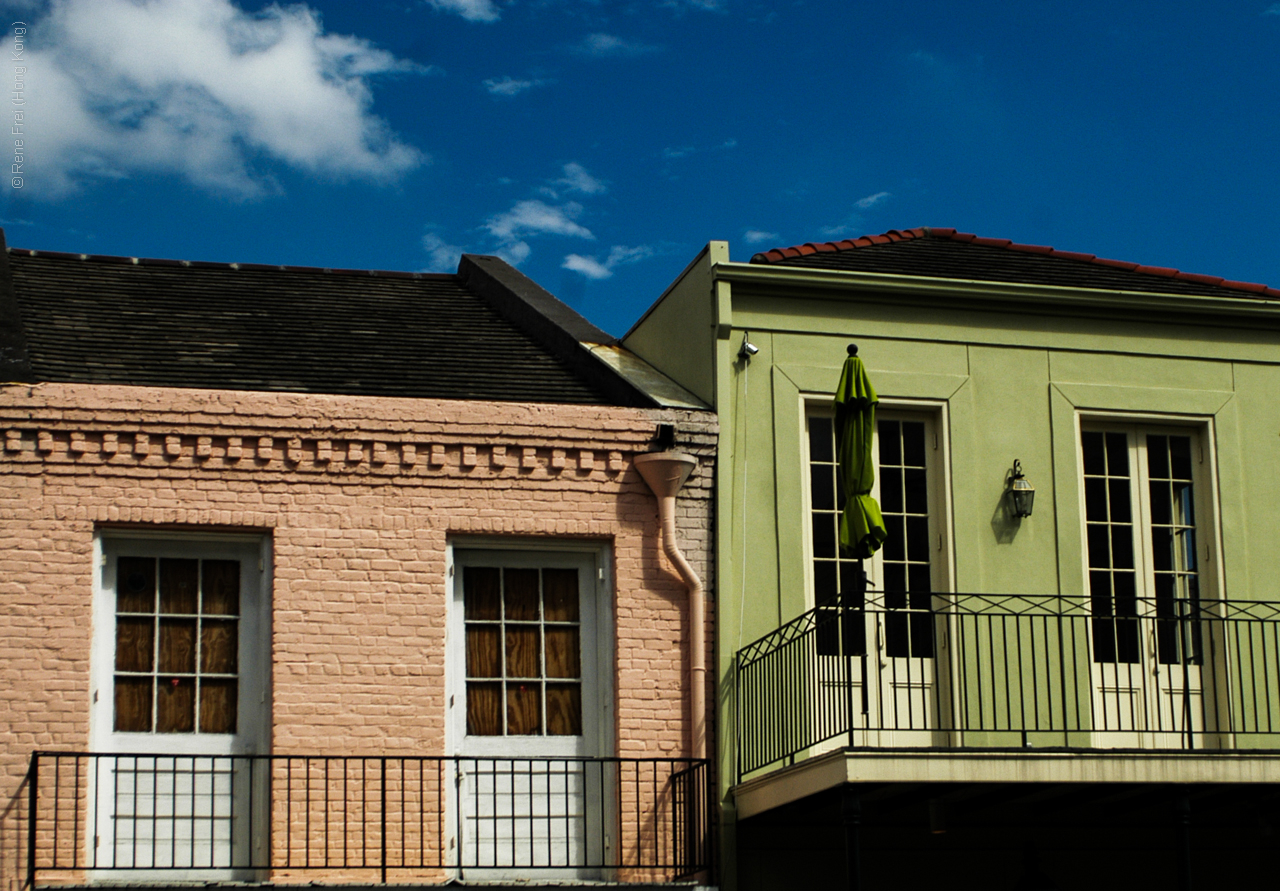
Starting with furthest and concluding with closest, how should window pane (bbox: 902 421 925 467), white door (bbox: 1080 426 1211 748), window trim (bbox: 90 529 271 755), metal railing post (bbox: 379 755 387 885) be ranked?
window pane (bbox: 902 421 925 467) → white door (bbox: 1080 426 1211 748) → window trim (bbox: 90 529 271 755) → metal railing post (bbox: 379 755 387 885)

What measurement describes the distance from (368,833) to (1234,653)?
6701mm

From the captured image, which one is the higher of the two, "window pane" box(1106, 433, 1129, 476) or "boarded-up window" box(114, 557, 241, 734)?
"window pane" box(1106, 433, 1129, 476)

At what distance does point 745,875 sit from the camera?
39.0ft

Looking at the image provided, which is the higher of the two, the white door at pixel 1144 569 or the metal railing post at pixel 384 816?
the white door at pixel 1144 569

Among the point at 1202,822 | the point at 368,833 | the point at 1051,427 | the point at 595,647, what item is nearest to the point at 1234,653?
the point at 1202,822

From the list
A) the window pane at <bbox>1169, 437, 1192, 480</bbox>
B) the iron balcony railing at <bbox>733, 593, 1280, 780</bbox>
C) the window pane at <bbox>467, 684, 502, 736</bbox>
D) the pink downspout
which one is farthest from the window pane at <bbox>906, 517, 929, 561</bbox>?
the window pane at <bbox>467, 684, 502, 736</bbox>

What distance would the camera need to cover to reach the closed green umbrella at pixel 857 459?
10.9 m

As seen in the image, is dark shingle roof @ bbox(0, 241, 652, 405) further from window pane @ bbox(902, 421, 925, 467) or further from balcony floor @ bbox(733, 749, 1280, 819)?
balcony floor @ bbox(733, 749, 1280, 819)

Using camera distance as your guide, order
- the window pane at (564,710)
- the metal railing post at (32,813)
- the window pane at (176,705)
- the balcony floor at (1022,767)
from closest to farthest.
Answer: the balcony floor at (1022,767) → the metal railing post at (32,813) → the window pane at (176,705) → the window pane at (564,710)

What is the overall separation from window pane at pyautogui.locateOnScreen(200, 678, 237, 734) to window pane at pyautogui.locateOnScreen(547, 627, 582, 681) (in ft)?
7.43

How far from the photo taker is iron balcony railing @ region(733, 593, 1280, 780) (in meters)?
11.9

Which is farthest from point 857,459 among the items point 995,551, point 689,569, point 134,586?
point 134,586

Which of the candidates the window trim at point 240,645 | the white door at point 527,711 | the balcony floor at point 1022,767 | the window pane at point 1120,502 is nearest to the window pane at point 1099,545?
the window pane at point 1120,502

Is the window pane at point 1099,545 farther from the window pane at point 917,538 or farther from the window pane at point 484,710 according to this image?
the window pane at point 484,710
